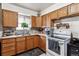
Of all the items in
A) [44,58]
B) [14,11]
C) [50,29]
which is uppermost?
[14,11]

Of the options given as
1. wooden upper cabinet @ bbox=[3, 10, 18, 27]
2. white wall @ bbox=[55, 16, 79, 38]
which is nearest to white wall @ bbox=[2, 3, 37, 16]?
wooden upper cabinet @ bbox=[3, 10, 18, 27]

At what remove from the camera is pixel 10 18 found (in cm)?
214

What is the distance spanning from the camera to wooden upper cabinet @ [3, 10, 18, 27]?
6.59ft

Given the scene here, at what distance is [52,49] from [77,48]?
0.79 meters

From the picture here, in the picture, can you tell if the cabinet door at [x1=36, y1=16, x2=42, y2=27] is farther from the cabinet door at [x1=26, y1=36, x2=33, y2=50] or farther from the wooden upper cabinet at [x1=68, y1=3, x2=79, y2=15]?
the wooden upper cabinet at [x1=68, y1=3, x2=79, y2=15]

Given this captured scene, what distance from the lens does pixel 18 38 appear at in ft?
6.71

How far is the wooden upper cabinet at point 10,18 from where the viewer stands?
2.01 metres

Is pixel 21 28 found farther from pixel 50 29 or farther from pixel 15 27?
pixel 50 29

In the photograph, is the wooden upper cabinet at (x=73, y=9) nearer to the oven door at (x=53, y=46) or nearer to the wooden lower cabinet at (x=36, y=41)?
the oven door at (x=53, y=46)

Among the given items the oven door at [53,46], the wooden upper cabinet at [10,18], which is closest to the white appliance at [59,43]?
Result: the oven door at [53,46]

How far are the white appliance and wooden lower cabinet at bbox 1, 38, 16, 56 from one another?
3.10 ft

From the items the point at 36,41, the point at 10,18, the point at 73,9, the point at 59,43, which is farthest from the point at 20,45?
the point at 73,9

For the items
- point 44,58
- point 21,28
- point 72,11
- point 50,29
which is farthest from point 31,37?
point 44,58

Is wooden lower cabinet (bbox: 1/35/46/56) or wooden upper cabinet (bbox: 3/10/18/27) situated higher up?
wooden upper cabinet (bbox: 3/10/18/27)
